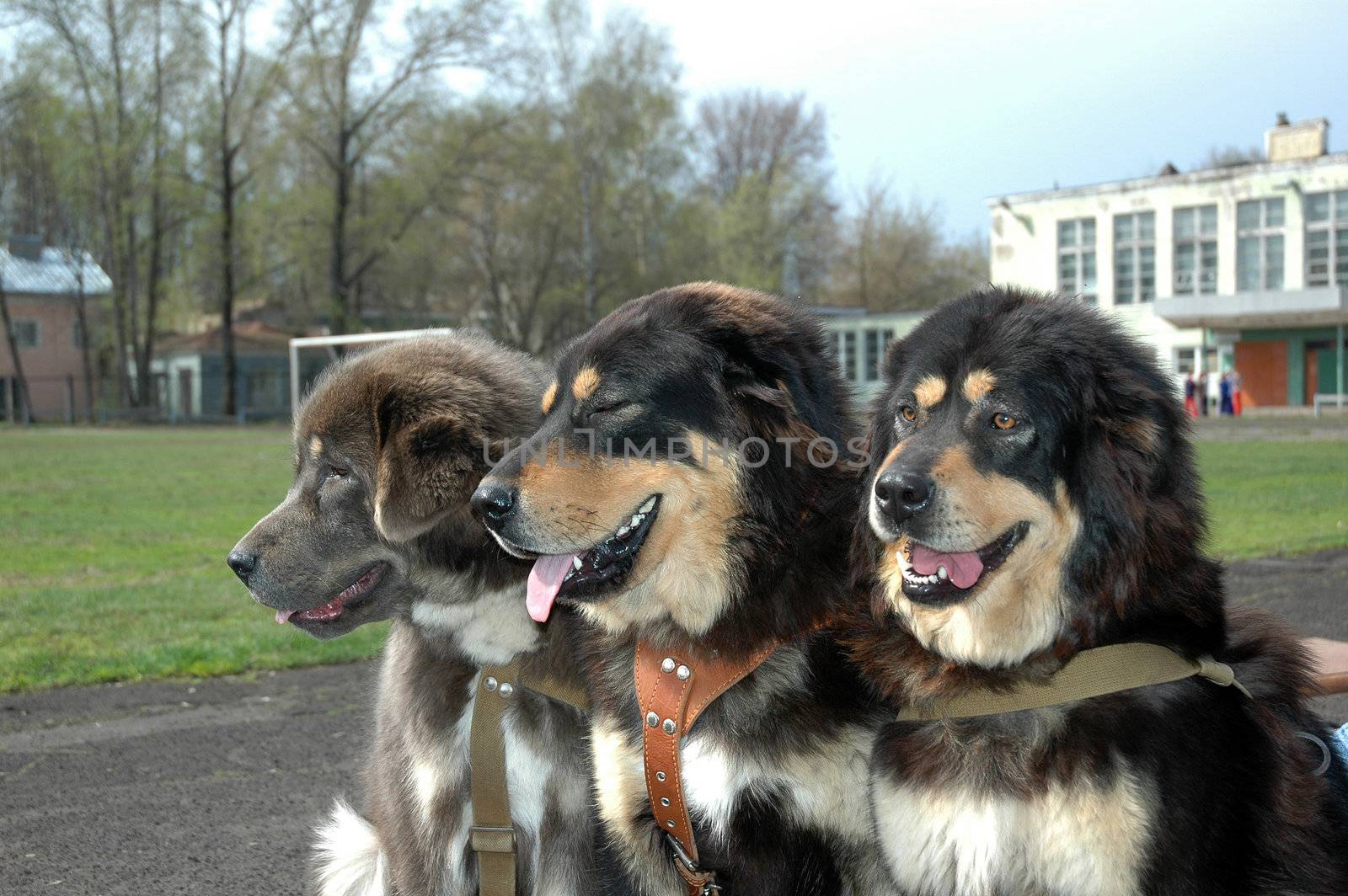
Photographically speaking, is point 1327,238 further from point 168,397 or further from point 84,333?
point 84,333

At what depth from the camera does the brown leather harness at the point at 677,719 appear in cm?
333

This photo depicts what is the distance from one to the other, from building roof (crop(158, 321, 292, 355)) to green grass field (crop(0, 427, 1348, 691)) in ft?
110

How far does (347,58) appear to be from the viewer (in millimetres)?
46438

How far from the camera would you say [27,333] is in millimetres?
60656

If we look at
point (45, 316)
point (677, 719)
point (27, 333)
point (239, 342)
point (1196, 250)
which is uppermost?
point (1196, 250)

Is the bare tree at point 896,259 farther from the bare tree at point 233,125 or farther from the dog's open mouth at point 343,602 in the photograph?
the dog's open mouth at point 343,602

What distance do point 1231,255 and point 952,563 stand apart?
53153 mm

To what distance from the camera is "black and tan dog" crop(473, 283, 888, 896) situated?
328 centimetres

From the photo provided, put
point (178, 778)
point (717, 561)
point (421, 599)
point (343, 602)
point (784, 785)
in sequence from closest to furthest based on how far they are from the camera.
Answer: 1. point (784, 785)
2. point (717, 561)
3. point (421, 599)
4. point (343, 602)
5. point (178, 778)

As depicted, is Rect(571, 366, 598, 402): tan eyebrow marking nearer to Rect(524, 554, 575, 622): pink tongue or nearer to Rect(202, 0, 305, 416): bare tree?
Rect(524, 554, 575, 622): pink tongue

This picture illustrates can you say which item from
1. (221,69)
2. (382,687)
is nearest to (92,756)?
(382,687)

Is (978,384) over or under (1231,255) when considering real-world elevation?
under

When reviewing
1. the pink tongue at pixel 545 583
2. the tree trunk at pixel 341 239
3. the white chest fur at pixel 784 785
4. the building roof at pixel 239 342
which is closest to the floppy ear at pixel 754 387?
the pink tongue at pixel 545 583

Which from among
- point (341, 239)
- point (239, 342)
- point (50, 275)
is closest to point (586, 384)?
point (341, 239)
